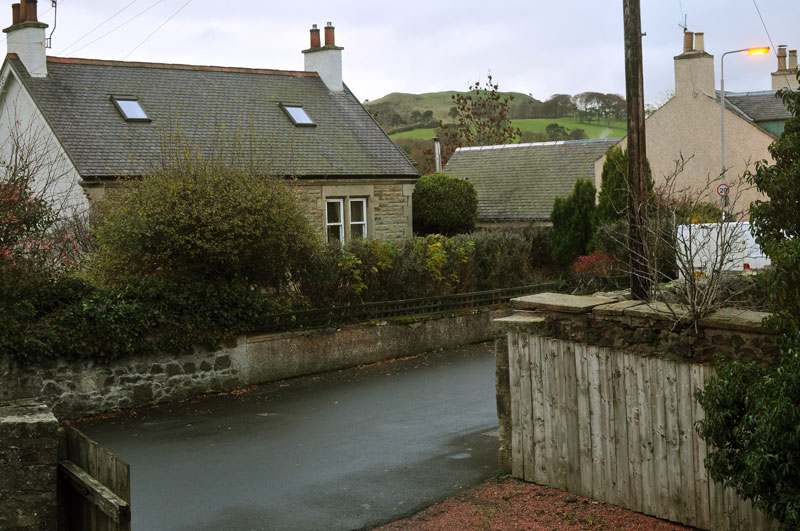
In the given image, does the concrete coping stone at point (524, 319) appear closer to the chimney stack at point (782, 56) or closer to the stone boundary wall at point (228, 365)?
the stone boundary wall at point (228, 365)

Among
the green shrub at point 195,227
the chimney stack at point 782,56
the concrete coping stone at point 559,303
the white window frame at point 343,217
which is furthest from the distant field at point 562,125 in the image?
the concrete coping stone at point 559,303

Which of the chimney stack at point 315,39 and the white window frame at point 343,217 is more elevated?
the chimney stack at point 315,39

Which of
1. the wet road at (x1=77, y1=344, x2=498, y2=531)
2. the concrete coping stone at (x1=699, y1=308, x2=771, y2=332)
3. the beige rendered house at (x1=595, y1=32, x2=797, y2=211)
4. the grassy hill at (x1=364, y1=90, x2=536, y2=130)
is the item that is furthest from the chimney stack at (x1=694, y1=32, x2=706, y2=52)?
the grassy hill at (x1=364, y1=90, x2=536, y2=130)

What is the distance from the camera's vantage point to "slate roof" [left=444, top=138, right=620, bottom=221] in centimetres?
3139

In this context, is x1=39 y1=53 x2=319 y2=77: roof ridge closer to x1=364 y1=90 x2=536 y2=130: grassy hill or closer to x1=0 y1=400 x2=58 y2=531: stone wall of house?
x1=0 y1=400 x2=58 y2=531: stone wall of house

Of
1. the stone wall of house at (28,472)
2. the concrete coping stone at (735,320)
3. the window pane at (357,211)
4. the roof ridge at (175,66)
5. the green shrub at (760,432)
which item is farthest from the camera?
the window pane at (357,211)

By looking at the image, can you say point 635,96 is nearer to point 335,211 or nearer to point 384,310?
point 384,310

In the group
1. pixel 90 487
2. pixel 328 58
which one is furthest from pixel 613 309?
pixel 328 58

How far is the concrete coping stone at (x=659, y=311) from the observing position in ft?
25.5

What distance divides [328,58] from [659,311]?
76.6 ft

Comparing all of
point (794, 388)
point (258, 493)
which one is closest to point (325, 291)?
point (258, 493)

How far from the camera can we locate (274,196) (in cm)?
1523

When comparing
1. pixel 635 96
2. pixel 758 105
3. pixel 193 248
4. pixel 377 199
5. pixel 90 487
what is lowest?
pixel 90 487

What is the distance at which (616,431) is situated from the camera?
8.27m
